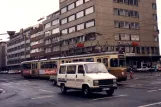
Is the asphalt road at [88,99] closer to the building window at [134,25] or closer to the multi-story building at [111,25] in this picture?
the multi-story building at [111,25]

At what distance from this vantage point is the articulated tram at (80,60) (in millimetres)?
24797

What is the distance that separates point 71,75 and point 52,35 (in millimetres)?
65111

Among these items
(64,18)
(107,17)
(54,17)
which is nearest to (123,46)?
(107,17)

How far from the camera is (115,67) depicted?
24.8 metres

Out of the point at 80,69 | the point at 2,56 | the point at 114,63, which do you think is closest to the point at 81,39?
the point at 114,63

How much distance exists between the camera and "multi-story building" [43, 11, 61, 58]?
79312 mm

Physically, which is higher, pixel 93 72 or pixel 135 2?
pixel 135 2

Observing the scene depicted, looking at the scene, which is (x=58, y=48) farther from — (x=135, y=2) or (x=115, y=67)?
(x=115, y=67)

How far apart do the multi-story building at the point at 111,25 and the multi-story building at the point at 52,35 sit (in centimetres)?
306

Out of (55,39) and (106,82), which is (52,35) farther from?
(106,82)

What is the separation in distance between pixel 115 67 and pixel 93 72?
31.3 feet

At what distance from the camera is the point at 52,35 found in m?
81.2

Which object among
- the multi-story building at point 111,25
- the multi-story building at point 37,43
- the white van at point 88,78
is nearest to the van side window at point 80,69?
the white van at point 88,78

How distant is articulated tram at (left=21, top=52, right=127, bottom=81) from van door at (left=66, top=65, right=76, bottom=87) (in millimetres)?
8160
